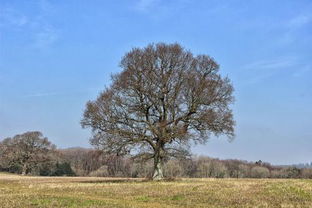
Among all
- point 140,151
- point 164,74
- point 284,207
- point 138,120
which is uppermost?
point 164,74

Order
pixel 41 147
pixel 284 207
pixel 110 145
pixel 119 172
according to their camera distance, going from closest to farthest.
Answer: pixel 284 207 < pixel 110 145 < pixel 41 147 < pixel 119 172

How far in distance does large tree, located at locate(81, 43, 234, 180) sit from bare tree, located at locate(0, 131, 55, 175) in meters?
64.5

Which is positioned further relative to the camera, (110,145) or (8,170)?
(8,170)

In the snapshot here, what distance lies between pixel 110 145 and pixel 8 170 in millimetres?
79823

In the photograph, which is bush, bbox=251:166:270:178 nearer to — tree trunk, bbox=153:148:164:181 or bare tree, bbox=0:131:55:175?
bare tree, bbox=0:131:55:175

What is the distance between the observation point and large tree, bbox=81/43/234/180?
3947cm

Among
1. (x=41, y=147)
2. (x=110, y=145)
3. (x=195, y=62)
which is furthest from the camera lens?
(x=41, y=147)

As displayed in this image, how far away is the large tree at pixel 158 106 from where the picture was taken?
39.5 meters

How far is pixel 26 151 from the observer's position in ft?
327

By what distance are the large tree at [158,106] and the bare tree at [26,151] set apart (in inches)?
2541

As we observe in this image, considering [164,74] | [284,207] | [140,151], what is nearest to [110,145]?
[140,151]

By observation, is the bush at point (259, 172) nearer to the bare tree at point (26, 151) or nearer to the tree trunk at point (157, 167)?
the bare tree at point (26, 151)

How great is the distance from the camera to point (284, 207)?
16875mm

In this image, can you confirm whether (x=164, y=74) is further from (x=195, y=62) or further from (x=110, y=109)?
(x=110, y=109)
